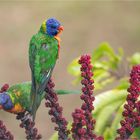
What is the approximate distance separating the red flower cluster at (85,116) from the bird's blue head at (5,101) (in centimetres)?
75

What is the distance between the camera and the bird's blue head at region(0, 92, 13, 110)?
3.86 m

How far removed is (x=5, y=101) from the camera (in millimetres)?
3871

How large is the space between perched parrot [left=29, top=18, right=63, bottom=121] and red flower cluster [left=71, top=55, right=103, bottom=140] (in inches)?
19.4

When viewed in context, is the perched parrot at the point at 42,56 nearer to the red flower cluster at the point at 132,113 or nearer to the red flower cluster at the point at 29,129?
the red flower cluster at the point at 29,129

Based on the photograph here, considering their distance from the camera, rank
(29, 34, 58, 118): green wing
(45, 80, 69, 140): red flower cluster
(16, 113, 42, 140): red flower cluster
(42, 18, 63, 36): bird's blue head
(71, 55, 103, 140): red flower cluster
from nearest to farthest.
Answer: (71, 55, 103, 140): red flower cluster
(45, 80, 69, 140): red flower cluster
(16, 113, 42, 140): red flower cluster
(29, 34, 58, 118): green wing
(42, 18, 63, 36): bird's blue head

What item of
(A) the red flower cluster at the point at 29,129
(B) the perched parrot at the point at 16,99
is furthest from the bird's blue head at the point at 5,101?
(A) the red flower cluster at the point at 29,129

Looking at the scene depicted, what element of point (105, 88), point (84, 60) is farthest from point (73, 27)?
point (84, 60)

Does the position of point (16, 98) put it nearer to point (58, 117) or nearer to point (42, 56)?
point (42, 56)

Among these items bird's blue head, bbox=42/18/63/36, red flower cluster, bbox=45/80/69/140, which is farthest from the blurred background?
red flower cluster, bbox=45/80/69/140

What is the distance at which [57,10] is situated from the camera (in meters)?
15.5

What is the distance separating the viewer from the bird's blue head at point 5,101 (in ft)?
12.7

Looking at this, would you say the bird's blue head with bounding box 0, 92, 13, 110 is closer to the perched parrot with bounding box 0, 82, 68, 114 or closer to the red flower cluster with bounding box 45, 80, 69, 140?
the perched parrot with bounding box 0, 82, 68, 114

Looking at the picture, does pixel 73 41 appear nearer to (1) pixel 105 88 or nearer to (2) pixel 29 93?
(1) pixel 105 88

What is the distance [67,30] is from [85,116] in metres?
11.7
